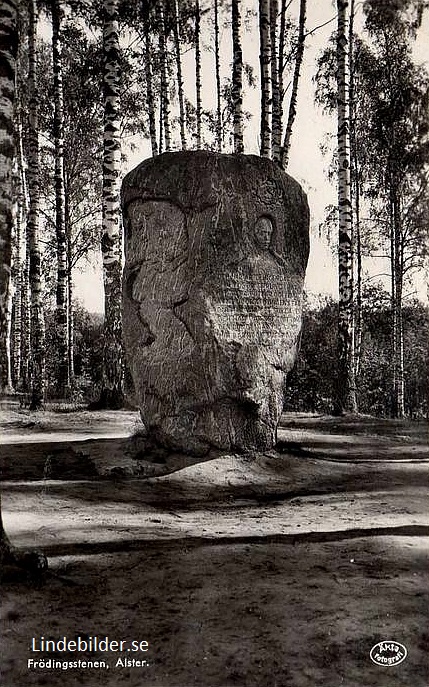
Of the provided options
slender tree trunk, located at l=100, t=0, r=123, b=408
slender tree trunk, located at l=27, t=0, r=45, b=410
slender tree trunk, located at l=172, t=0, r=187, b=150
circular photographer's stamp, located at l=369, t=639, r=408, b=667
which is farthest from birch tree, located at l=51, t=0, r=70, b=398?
circular photographer's stamp, located at l=369, t=639, r=408, b=667

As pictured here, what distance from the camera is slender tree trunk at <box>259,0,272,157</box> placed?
1259 centimetres

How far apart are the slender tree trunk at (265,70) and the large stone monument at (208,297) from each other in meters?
6.53

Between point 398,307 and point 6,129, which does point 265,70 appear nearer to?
point 398,307

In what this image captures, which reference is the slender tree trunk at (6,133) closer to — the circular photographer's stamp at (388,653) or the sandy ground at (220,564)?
the sandy ground at (220,564)

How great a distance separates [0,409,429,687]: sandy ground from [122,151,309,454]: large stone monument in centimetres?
46

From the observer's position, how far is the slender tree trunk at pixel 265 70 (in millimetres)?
12594

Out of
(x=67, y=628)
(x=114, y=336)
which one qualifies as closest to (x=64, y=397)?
(x=114, y=336)

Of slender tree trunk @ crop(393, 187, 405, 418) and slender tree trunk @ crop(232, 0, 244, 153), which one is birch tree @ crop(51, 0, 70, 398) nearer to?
slender tree trunk @ crop(232, 0, 244, 153)

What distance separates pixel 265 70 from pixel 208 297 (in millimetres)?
7885

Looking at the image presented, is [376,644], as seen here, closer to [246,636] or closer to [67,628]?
[246,636]

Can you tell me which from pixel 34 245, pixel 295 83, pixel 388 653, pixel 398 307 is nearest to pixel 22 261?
pixel 34 245

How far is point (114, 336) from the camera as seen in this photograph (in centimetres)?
1111

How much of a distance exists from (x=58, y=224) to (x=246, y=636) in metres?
11.7

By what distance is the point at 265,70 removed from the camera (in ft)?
42.7
